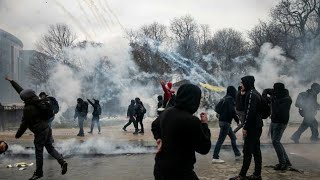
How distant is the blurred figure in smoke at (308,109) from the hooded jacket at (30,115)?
9319 millimetres

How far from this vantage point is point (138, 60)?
50.2 meters

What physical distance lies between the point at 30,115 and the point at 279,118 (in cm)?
502

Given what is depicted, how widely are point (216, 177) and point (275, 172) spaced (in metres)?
1.31

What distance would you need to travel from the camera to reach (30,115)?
8.07 meters

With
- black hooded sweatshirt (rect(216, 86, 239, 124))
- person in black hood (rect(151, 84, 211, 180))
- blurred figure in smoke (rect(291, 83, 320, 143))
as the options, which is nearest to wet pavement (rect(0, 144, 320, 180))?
black hooded sweatshirt (rect(216, 86, 239, 124))

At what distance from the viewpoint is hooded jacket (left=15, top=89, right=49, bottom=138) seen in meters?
8.07

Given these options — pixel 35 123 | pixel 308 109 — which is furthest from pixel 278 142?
pixel 308 109

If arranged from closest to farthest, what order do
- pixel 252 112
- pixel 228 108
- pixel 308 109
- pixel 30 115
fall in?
pixel 252 112 < pixel 30 115 < pixel 228 108 < pixel 308 109

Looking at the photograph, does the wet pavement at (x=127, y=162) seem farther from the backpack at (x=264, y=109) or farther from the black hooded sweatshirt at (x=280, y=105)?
the backpack at (x=264, y=109)

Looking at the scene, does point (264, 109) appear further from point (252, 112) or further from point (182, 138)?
point (182, 138)

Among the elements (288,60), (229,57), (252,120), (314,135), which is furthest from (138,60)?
(252,120)

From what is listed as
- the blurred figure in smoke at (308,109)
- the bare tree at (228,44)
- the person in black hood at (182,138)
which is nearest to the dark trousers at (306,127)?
the blurred figure in smoke at (308,109)

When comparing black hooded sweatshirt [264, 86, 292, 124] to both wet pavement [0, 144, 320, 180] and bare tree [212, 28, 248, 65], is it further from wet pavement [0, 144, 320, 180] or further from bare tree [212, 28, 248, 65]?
bare tree [212, 28, 248, 65]

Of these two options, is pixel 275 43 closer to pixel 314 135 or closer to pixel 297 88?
pixel 297 88
